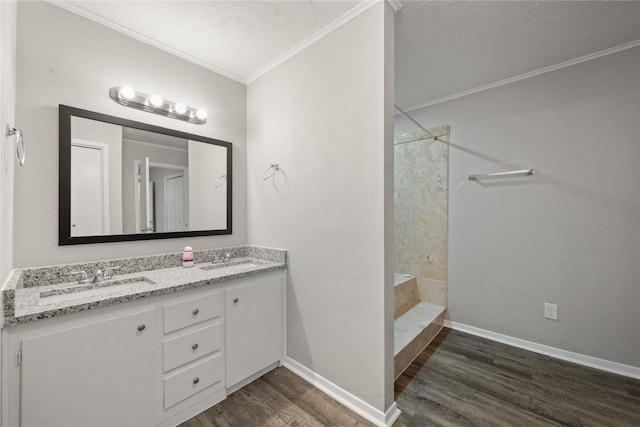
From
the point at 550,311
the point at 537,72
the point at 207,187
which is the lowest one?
the point at 550,311

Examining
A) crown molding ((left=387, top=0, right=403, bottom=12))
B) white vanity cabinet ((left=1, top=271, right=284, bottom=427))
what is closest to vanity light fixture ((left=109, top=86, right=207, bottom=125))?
white vanity cabinet ((left=1, top=271, right=284, bottom=427))

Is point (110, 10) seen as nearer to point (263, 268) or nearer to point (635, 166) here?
point (263, 268)

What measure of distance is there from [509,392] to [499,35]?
95.7 inches

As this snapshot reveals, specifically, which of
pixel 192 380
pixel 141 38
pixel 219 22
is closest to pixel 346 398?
pixel 192 380

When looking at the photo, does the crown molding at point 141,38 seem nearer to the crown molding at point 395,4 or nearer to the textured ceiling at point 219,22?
the textured ceiling at point 219,22

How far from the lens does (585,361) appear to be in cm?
209

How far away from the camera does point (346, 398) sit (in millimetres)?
1692

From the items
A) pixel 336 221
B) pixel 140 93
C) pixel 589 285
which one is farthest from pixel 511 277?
pixel 140 93

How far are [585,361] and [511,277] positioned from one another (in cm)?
75

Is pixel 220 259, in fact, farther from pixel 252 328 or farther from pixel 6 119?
pixel 6 119

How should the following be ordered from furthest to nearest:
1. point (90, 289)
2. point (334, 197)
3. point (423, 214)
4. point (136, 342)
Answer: point (423, 214) → point (334, 197) → point (90, 289) → point (136, 342)

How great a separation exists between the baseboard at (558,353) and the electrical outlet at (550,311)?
0.26m

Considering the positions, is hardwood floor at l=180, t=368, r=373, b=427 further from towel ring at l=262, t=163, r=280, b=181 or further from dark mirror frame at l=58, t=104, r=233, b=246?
towel ring at l=262, t=163, r=280, b=181

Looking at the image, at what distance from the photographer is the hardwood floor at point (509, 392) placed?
5.12ft
